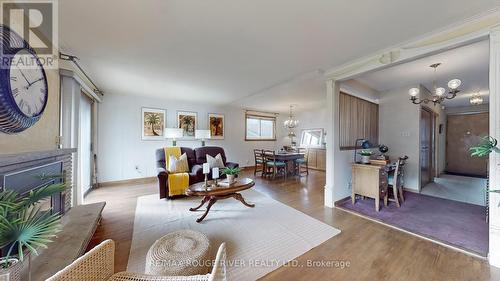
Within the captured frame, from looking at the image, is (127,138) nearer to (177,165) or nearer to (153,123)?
(153,123)

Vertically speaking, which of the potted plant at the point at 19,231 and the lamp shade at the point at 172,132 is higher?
the lamp shade at the point at 172,132

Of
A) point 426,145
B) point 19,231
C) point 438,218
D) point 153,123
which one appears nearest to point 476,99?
point 426,145

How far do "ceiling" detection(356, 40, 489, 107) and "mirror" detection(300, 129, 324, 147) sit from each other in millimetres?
2925

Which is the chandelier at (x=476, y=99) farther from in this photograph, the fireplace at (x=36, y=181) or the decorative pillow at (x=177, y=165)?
the fireplace at (x=36, y=181)

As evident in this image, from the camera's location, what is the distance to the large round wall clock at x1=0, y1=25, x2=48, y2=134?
52.9 inches

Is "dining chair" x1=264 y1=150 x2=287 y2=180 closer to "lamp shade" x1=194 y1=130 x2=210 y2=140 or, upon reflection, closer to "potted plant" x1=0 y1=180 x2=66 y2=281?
"lamp shade" x1=194 y1=130 x2=210 y2=140

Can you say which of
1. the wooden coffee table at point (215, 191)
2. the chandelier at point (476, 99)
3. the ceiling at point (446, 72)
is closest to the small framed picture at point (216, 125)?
the wooden coffee table at point (215, 191)

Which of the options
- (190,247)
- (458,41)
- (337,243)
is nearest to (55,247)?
(190,247)

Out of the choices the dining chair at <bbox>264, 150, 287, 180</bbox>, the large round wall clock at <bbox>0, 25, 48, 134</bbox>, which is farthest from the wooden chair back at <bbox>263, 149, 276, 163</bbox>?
the large round wall clock at <bbox>0, 25, 48, 134</bbox>

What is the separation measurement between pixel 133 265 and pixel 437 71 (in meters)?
5.30

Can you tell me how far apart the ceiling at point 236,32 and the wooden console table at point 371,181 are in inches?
72.3

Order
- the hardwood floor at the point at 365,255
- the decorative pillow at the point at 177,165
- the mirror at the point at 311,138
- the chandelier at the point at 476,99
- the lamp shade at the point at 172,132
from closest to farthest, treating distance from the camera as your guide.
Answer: the hardwood floor at the point at 365,255 < the decorative pillow at the point at 177,165 < the chandelier at the point at 476,99 < the lamp shade at the point at 172,132 < the mirror at the point at 311,138

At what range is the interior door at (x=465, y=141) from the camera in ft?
18.1

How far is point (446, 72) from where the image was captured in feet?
10.5
